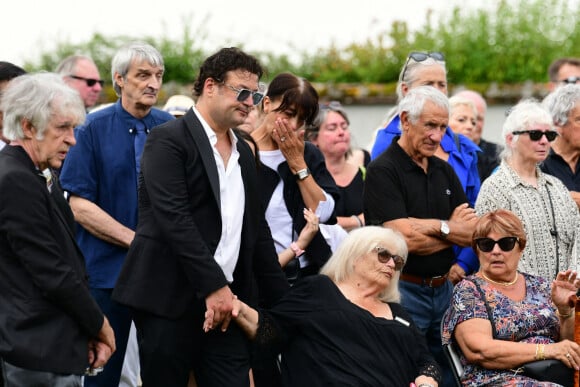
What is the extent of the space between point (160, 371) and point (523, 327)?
2.05 m

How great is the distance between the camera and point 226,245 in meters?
4.79

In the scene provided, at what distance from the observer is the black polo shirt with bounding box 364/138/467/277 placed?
5.88 meters

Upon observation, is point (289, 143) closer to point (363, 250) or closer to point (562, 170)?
point (363, 250)

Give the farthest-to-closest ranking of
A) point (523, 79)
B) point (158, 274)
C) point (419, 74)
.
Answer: point (523, 79)
point (419, 74)
point (158, 274)

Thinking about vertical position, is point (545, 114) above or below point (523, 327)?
above

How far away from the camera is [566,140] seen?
6.78 meters

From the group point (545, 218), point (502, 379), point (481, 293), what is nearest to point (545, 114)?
point (545, 218)

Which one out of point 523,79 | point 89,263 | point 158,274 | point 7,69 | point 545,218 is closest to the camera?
point 158,274

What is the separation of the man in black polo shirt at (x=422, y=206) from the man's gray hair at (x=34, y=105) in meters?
2.13

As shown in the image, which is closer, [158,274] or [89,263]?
[158,274]

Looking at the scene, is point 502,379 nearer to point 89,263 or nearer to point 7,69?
point 89,263

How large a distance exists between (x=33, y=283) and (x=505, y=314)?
2.65 metres

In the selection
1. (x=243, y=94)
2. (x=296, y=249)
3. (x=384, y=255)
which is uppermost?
(x=243, y=94)

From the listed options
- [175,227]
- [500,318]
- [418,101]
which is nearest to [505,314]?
[500,318]
